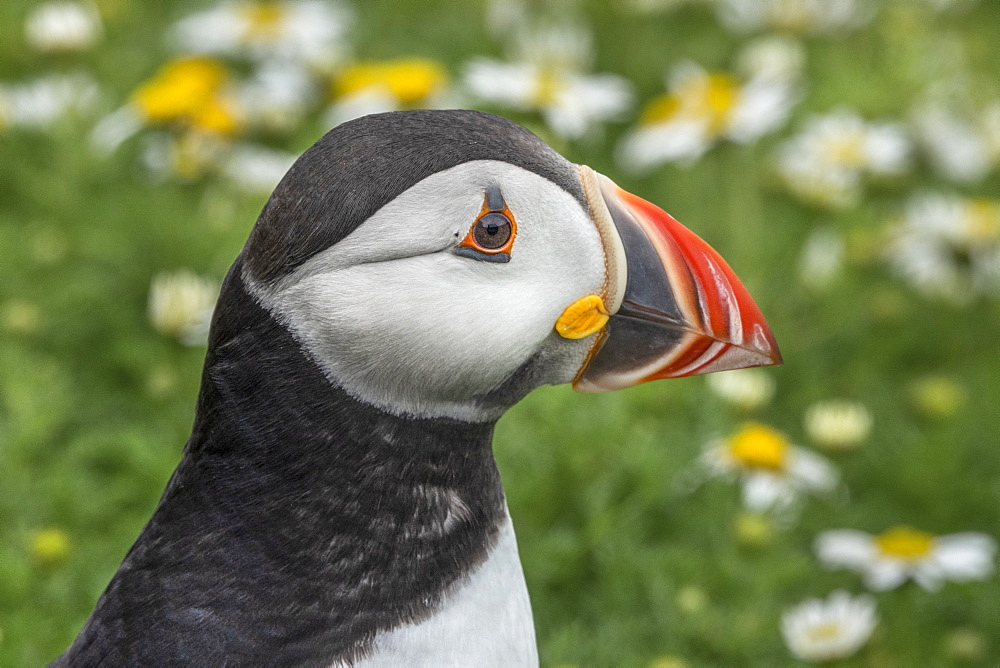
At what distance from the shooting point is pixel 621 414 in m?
3.49

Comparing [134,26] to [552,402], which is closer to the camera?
[552,402]

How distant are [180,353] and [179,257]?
554mm

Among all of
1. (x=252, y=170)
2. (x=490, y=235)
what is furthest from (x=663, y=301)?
(x=252, y=170)

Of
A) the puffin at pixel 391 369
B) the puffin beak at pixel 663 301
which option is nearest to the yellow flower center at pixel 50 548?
the puffin at pixel 391 369

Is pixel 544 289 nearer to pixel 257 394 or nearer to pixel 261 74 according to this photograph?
pixel 257 394

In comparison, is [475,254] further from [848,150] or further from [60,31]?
[60,31]

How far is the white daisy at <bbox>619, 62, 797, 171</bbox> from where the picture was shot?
4312mm

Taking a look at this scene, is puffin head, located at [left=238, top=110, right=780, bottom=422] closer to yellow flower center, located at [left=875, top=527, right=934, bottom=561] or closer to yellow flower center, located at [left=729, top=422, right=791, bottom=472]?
yellow flower center, located at [left=729, top=422, right=791, bottom=472]

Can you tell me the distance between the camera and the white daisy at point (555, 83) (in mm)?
4117

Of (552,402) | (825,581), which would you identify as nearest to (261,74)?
(552,402)

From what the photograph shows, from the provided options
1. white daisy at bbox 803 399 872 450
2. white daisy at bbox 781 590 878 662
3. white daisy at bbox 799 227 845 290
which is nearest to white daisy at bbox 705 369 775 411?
white daisy at bbox 803 399 872 450

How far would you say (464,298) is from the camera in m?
1.80

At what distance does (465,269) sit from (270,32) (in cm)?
360

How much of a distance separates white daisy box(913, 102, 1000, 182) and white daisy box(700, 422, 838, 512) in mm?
2161
